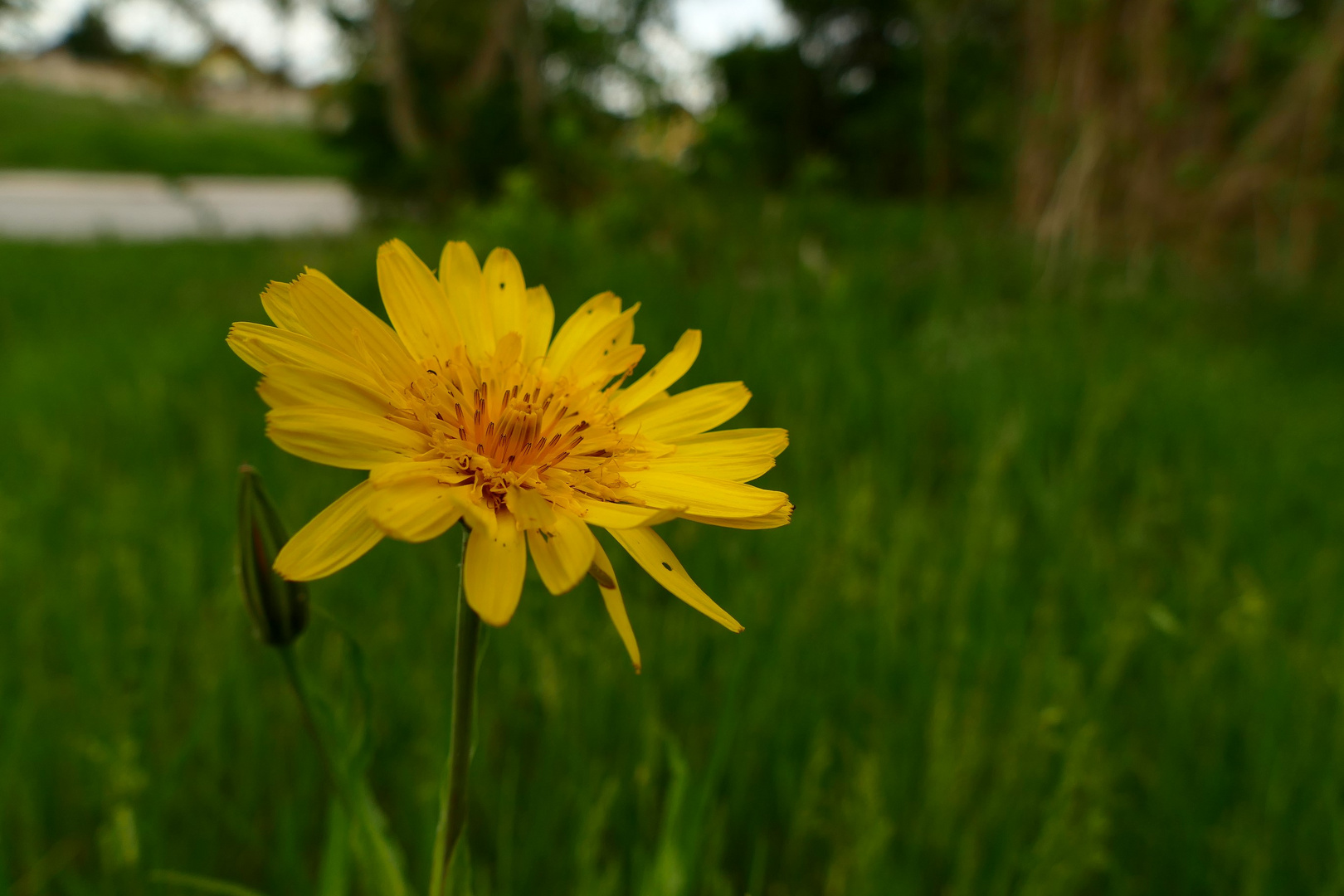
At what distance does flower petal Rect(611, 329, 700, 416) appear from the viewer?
722mm

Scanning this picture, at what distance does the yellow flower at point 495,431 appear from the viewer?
527 mm

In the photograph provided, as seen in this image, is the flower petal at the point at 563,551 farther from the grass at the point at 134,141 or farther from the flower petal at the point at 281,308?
the grass at the point at 134,141

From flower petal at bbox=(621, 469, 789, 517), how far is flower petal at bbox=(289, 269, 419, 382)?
0.65ft

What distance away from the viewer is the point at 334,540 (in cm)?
54

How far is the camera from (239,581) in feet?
2.28

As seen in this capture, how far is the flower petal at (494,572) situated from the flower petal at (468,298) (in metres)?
0.23

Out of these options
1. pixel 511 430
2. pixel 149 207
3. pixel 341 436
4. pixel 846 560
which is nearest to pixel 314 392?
pixel 341 436

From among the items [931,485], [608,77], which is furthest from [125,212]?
[931,485]

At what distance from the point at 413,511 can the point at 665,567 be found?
6.2 inches

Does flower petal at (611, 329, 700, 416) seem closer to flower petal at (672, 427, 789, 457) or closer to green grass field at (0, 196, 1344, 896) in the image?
flower petal at (672, 427, 789, 457)

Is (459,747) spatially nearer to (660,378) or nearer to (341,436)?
(341,436)

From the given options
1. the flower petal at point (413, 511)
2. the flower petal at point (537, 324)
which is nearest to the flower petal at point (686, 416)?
the flower petal at point (537, 324)

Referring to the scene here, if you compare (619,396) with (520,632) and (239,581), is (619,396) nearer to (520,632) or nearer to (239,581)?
(239,581)

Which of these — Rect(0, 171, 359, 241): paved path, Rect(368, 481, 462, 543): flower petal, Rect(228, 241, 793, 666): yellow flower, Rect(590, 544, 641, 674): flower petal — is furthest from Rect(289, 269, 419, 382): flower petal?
Rect(0, 171, 359, 241): paved path
